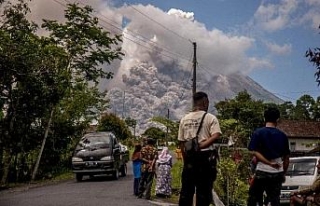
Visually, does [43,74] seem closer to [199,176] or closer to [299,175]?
[299,175]

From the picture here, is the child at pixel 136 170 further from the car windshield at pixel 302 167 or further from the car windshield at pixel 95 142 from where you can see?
the car windshield at pixel 95 142

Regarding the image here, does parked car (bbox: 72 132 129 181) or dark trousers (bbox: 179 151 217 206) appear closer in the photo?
dark trousers (bbox: 179 151 217 206)

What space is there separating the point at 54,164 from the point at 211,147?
2284 cm

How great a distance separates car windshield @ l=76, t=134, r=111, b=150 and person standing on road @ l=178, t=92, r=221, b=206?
1604 centimetres

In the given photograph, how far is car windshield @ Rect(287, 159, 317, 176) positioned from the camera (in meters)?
19.1

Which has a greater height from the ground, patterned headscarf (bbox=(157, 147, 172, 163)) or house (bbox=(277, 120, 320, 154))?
house (bbox=(277, 120, 320, 154))

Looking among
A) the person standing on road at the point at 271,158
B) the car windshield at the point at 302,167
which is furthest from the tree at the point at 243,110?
the person standing on road at the point at 271,158

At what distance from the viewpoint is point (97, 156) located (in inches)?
899

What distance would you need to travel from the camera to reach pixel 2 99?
2123 centimetres

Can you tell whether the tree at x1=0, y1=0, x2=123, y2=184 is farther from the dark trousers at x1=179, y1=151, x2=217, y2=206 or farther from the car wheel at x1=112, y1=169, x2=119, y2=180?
the dark trousers at x1=179, y1=151, x2=217, y2=206

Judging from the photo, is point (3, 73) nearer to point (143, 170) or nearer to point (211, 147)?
point (143, 170)

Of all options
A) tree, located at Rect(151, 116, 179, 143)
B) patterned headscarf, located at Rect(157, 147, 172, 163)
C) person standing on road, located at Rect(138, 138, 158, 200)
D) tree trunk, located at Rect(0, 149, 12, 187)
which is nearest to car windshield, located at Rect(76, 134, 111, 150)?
tree trunk, located at Rect(0, 149, 12, 187)

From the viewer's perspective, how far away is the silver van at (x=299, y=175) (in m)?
18.2

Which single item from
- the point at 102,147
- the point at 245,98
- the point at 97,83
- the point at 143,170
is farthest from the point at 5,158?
the point at 245,98
